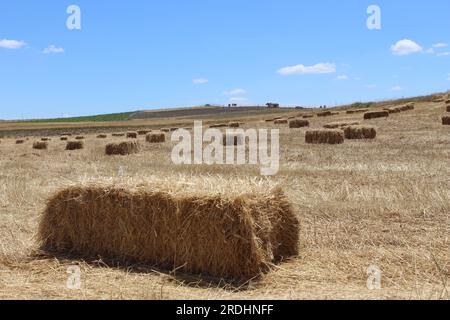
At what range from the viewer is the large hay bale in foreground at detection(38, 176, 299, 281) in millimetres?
7328

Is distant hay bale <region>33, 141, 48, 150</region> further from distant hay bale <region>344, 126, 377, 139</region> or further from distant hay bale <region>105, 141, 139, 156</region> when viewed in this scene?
distant hay bale <region>344, 126, 377, 139</region>

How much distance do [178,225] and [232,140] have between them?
58.9 feet

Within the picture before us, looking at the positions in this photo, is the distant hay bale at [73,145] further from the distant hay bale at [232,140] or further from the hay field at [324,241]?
the hay field at [324,241]

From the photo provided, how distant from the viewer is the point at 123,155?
79.0 feet

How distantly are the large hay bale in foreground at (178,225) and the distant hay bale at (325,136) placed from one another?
1663 cm

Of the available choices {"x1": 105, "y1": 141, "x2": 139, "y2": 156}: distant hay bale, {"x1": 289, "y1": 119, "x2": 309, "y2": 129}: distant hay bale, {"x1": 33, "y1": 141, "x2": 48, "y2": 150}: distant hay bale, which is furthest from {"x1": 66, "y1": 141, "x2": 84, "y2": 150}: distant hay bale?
{"x1": 289, "y1": 119, "x2": 309, "y2": 129}: distant hay bale

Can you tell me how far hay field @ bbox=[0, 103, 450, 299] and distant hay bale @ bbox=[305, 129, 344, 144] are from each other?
642 centimetres

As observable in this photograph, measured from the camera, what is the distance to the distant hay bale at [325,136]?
2453cm

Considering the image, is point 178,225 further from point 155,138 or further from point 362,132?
point 155,138

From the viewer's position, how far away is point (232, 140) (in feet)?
83.9

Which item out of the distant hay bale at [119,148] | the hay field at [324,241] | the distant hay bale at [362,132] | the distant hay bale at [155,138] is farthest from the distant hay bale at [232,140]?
the hay field at [324,241]

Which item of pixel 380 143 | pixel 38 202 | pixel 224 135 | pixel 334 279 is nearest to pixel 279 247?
pixel 334 279

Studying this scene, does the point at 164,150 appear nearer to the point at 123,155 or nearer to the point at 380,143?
the point at 123,155
